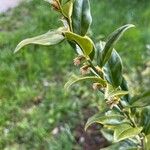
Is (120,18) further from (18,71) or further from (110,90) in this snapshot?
(110,90)

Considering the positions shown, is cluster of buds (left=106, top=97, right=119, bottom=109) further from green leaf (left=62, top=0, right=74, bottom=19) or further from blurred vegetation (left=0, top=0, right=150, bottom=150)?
blurred vegetation (left=0, top=0, right=150, bottom=150)

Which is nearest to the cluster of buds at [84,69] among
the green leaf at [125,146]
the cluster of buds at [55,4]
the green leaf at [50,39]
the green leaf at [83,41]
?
the green leaf at [83,41]

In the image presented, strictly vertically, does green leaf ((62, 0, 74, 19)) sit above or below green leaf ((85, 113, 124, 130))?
above

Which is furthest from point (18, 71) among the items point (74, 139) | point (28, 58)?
point (74, 139)

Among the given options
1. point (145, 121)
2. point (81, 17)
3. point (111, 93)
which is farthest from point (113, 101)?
point (145, 121)

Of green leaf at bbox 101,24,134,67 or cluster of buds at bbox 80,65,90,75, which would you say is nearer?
cluster of buds at bbox 80,65,90,75

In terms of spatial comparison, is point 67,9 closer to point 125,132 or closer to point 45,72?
point 125,132

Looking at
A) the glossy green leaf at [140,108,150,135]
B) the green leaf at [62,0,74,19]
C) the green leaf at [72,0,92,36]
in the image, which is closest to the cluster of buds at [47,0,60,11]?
the green leaf at [62,0,74,19]
